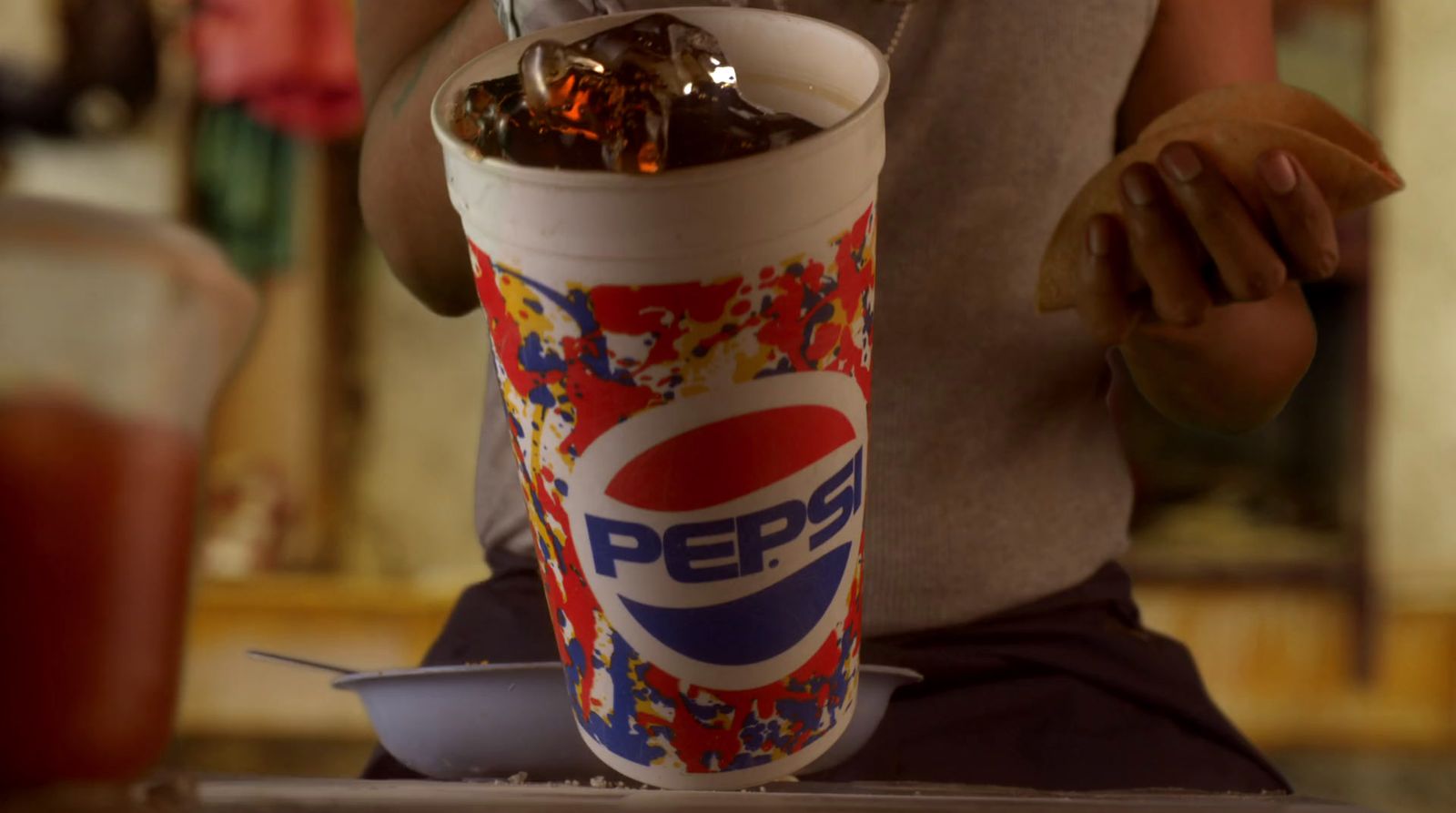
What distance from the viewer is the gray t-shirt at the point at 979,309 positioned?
75cm

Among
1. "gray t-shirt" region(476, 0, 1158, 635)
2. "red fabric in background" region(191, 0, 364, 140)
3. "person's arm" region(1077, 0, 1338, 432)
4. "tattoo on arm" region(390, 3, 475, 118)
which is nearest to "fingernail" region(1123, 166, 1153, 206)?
"person's arm" region(1077, 0, 1338, 432)

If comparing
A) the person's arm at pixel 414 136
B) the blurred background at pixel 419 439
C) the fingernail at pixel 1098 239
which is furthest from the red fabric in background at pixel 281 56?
the fingernail at pixel 1098 239

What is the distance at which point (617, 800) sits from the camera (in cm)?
44

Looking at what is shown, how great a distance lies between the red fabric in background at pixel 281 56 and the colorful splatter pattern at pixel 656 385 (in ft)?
5.32

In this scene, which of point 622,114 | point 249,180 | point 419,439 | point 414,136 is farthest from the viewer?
point 419,439

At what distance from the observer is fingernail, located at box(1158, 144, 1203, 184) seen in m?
0.51

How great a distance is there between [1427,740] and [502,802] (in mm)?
2246

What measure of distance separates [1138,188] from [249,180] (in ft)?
6.33

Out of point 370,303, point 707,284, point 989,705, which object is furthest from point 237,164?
point 707,284

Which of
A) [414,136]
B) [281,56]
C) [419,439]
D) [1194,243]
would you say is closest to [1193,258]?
[1194,243]

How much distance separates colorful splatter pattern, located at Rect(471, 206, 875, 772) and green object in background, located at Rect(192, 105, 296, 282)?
183 centimetres

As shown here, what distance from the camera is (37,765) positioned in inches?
12.5

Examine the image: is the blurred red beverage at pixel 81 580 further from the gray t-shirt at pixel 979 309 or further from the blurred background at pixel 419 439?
the blurred background at pixel 419 439

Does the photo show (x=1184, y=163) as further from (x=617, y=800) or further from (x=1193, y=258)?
(x=617, y=800)
